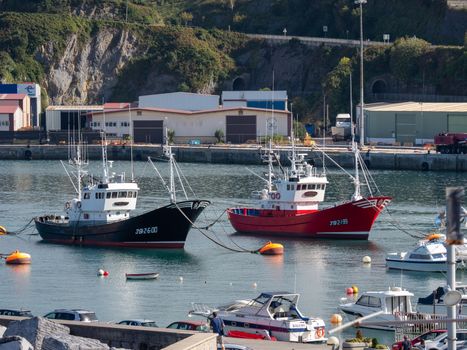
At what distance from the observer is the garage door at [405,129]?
99625 mm

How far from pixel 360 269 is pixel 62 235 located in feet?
44.0

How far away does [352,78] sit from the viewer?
380 ft

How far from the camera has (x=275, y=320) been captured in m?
30.2

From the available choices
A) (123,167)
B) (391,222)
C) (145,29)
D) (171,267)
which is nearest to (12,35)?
(145,29)

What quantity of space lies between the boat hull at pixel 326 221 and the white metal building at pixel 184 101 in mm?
55445

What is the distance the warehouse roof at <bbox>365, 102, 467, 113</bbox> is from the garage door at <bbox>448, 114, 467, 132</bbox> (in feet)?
2.21

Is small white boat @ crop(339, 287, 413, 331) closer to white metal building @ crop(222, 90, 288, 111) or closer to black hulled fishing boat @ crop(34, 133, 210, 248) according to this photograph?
black hulled fishing boat @ crop(34, 133, 210, 248)

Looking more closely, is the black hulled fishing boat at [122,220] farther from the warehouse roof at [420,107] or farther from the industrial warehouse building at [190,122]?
the industrial warehouse building at [190,122]

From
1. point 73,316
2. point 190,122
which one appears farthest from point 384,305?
point 190,122

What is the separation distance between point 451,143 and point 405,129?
9.37m

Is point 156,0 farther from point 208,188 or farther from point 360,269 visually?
point 360,269

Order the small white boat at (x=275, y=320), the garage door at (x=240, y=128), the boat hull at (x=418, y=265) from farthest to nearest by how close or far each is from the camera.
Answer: the garage door at (x=240, y=128), the boat hull at (x=418, y=265), the small white boat at (x=275, y=320)

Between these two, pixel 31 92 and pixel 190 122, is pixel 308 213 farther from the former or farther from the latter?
pixel 31 92

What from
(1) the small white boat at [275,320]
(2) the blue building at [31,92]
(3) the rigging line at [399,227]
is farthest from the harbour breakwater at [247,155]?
(1) the small white boat at [275,320]
